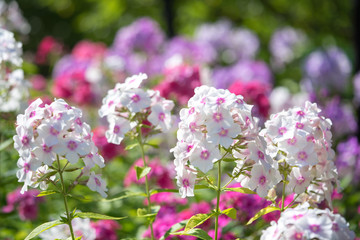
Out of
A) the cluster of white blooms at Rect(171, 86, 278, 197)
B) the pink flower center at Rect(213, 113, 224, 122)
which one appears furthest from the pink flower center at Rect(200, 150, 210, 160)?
the pink flower center at Rect(213, 113, 224, 122)

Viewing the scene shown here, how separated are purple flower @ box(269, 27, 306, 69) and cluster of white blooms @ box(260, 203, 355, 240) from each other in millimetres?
6189

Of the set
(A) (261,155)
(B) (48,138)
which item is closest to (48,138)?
(B) (48,138)

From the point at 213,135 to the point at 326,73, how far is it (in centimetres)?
389

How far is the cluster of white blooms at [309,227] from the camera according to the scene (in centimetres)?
155

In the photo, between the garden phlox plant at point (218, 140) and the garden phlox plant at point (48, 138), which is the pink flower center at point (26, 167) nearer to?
the garden phlox plant at point (48, 138)

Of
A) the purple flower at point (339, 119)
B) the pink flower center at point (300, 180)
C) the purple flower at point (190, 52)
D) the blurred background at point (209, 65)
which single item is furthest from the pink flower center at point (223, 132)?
the purple flower at point (190, 52)

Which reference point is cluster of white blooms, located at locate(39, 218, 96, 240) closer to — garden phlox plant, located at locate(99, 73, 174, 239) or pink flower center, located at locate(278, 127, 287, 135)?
garden phlox plant, located at locate(99, 73, 174, 239)

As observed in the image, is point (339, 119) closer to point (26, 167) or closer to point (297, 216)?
point (297, 216)

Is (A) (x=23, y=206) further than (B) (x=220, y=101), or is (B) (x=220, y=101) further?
(A) (x=23, y=206)

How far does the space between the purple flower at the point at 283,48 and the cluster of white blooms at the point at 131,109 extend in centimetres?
564

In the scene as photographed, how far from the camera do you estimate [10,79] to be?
298 cm

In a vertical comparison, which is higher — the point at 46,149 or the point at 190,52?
the point at 46,149

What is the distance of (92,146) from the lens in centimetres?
202

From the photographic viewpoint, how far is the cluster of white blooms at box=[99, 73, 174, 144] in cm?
213
